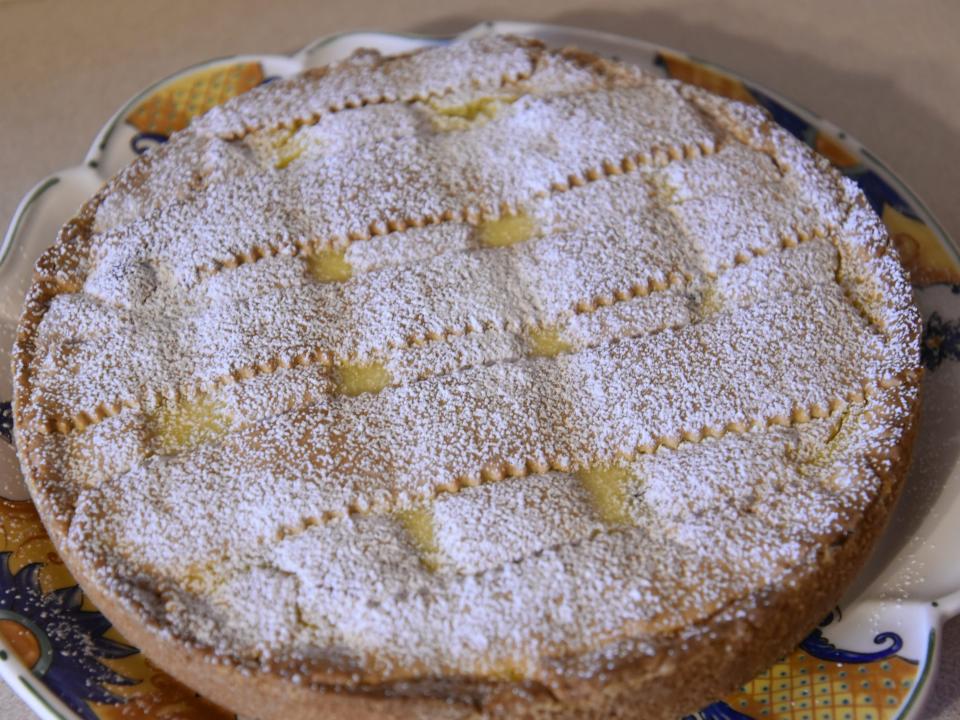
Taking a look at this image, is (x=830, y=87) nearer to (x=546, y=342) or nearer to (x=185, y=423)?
(x=546, y=342)

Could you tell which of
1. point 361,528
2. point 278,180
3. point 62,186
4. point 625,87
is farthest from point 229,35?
point 361,528

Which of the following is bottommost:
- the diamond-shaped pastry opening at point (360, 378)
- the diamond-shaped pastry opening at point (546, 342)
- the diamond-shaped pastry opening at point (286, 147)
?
the diamond-shaped pastry opening at point (360, 378)

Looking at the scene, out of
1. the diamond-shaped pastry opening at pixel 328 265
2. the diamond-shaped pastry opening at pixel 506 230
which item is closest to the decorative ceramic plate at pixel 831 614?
the diamond-shaped pastry opening at pixel 328 265

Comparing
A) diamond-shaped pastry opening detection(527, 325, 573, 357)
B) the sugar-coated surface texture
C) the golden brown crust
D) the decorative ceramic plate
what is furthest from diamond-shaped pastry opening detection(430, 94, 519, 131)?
the golden brown crust

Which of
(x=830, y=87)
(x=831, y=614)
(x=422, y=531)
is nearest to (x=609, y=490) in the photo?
(x=422, y=531)

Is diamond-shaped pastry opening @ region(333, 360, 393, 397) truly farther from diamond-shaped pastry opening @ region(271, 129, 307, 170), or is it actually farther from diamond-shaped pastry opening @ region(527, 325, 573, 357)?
diamond-shaped pastry opening @ region(271, 129, 307, 170)

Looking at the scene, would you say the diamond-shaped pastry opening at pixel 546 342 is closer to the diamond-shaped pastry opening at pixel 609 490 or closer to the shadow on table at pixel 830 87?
the diamond-shaped pastry opening at pixel 609 490
